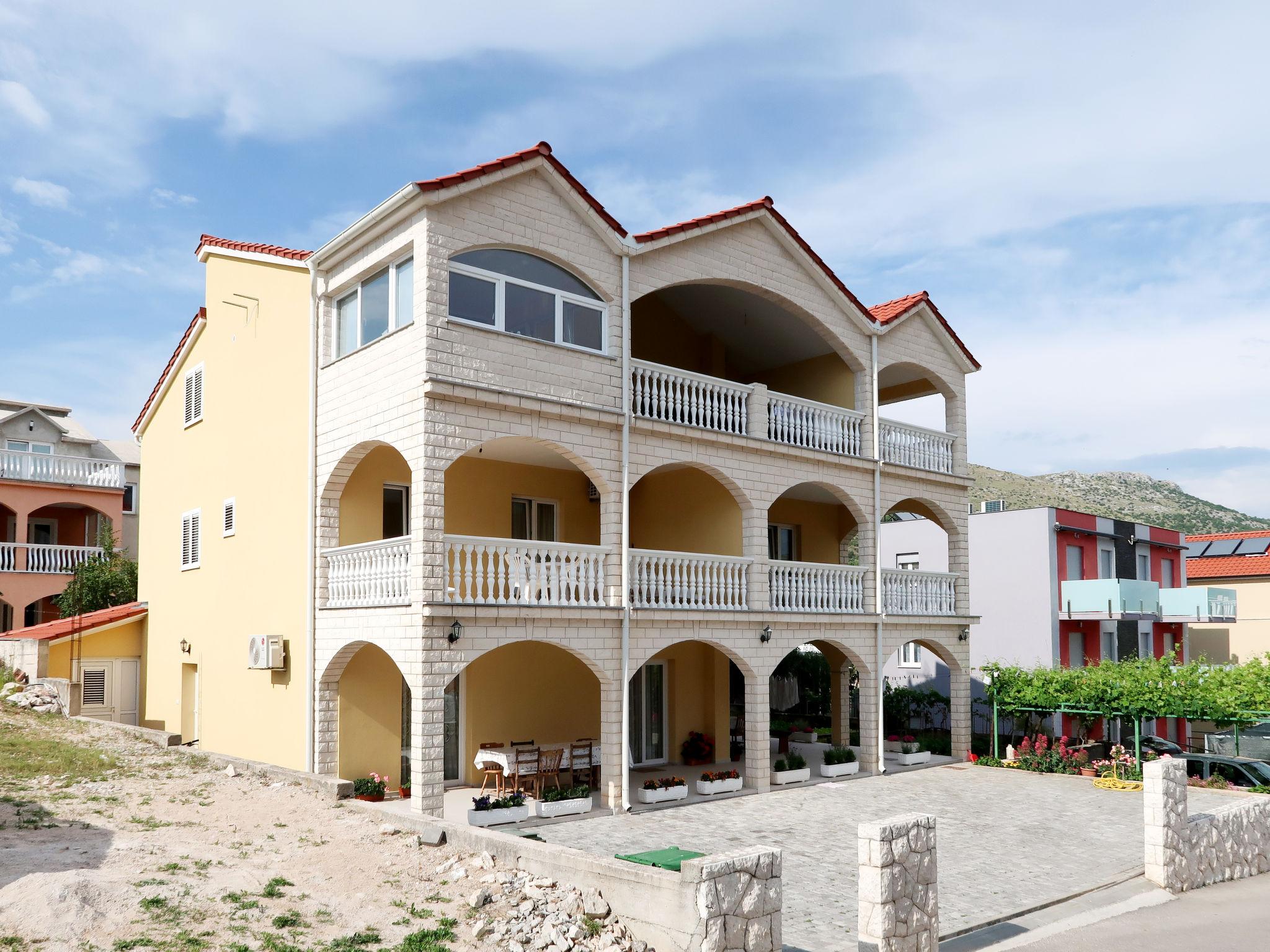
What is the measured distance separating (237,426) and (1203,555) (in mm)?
38228

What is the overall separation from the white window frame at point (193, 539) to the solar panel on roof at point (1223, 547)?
38.3 m

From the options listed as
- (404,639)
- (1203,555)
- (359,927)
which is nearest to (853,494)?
(404,639)

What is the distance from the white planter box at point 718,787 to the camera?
17.9 meters

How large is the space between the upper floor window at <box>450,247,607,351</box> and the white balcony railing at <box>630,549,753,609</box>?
354cm

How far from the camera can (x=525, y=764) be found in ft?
52.9

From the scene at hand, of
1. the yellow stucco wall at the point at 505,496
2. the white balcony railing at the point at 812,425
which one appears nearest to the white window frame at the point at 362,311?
the yellow stucco wall at the point at 505,496

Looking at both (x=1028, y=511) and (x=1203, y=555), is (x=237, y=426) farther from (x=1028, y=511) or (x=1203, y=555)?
(x=1203, y=555)

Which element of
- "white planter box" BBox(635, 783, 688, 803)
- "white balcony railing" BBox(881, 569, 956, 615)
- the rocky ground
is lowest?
"white planter box" BBox(635, 783, 688, 803)

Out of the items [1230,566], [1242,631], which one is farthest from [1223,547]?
[1242,631]

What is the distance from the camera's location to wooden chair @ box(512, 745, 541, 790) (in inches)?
625

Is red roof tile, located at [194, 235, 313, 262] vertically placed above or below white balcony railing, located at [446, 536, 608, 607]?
above

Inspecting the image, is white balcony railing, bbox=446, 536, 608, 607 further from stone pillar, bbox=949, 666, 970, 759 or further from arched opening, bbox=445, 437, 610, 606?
stone pillar, bbox=949, 666, 970, 759

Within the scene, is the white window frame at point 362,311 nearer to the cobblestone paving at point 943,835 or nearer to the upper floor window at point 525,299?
the upper floor window at point 525,299

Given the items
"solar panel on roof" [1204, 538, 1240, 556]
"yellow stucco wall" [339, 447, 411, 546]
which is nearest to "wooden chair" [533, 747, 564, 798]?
"yellow stucco wall" [339, 447, 411, 546]
